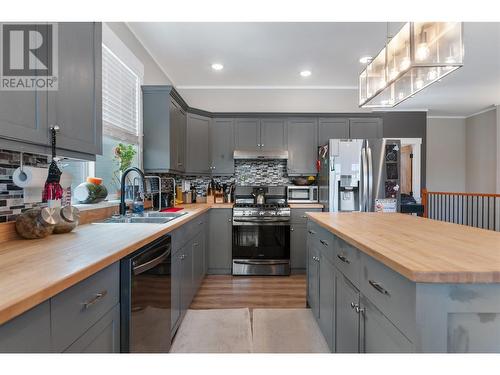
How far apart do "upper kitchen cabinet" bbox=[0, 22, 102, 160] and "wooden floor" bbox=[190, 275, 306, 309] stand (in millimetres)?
1961

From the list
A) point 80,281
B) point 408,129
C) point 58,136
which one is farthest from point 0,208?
point 408,129

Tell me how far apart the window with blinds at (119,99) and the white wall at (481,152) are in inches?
267

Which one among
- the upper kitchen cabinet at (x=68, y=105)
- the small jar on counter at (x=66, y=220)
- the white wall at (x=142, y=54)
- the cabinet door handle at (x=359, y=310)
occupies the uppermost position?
the white wall at (x=142, y=54)

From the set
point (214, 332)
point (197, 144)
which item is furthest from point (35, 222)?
point (197, 144)

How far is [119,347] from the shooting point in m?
1.30

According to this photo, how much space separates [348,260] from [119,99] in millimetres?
2551

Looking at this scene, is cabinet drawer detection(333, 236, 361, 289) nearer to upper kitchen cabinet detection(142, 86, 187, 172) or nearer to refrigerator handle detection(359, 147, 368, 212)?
upper kitchen cabinet detection(142, 86, 187, 172)

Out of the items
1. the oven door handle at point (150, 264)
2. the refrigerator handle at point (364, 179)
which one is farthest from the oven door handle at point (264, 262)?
the oven door handle at point (150, 264)

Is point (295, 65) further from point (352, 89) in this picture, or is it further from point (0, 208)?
point (0, 208)

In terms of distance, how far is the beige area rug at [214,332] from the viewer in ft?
7.13

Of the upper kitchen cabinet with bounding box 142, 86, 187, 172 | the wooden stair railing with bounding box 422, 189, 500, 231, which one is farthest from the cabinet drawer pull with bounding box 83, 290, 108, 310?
the wooden stair railing with bounding box 422, 189, 500, 231

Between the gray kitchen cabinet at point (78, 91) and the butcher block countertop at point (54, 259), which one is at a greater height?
the gray kitchen cabinet at point (78, 91)

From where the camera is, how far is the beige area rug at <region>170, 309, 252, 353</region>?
7.13 ft

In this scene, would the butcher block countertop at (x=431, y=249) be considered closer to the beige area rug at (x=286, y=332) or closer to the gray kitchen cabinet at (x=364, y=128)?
the beige area rug at (x=286, y=332)
